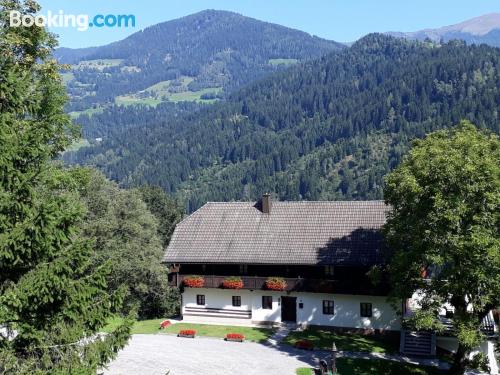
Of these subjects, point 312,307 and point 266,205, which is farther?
point 266,205

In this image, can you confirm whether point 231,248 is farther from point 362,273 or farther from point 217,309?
point 362,273

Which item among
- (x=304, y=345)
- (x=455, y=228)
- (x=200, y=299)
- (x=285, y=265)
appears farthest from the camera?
(x=200, y=299)

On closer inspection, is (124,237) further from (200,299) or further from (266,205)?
(266,205)

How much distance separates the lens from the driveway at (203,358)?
32.2 m

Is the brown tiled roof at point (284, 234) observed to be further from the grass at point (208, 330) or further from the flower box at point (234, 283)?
the grass at point (208, 330)

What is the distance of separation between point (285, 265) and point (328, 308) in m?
4.45

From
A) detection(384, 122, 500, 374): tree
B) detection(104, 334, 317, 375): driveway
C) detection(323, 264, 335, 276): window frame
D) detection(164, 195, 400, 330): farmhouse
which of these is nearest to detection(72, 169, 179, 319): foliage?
detection(164, 195, 400, 330): farmhouse

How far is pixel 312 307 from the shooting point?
42.8m

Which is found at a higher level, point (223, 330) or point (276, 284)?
point (276, 284)

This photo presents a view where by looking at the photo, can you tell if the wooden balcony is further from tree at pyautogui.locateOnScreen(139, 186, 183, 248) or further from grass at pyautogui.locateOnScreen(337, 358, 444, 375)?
tree at pyautogui.locateOnScreen(139, 186, 183, 248)

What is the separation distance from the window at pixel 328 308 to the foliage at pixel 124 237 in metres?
17.0

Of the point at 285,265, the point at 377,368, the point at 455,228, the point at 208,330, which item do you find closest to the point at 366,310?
the point at 285,265

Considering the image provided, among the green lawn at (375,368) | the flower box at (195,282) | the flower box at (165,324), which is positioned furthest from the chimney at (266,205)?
the green lawn at (375,368)

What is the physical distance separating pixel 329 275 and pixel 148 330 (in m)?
14.1
